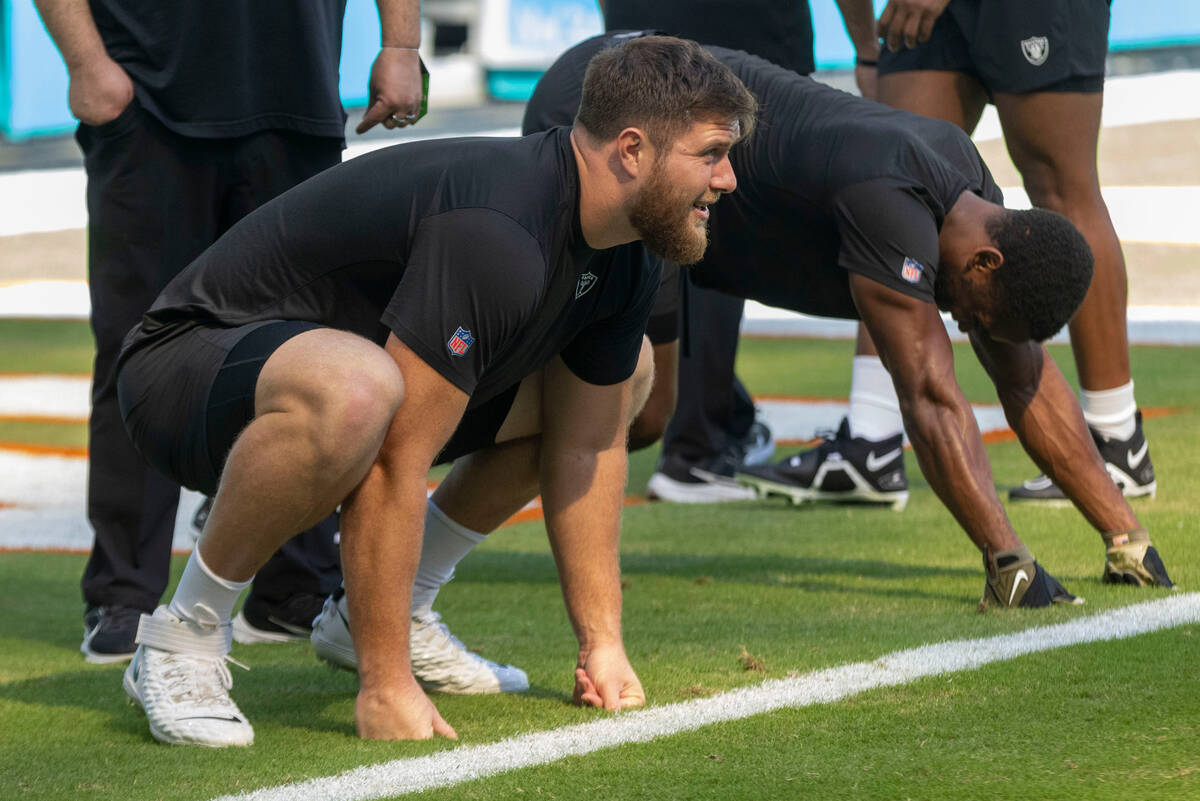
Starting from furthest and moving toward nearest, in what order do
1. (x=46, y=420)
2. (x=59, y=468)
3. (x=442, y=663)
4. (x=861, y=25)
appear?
(x=46, y=420) → (x=59, y=468) → (x=861, y=25) → (x=442, y=663)

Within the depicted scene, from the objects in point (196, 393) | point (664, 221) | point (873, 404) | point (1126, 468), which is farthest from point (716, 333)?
point (196, 393)

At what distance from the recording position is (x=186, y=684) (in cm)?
313

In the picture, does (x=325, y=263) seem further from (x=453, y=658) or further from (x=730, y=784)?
(x=730, y=784)

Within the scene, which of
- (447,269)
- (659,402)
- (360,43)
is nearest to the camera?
(447,269)

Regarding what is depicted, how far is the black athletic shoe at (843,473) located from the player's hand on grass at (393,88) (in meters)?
1.89

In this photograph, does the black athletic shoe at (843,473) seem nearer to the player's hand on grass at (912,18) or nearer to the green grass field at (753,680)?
the green grass field at (753,680)

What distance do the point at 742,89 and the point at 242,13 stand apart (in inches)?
54.6

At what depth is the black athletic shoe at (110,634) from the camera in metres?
3.90

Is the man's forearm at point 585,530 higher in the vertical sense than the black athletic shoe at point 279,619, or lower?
higher

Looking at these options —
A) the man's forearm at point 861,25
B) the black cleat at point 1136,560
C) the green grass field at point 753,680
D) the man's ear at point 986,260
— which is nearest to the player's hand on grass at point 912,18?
the man's forearm at point 861,25

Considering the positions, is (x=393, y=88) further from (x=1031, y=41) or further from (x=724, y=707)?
(x=1031, y=41)

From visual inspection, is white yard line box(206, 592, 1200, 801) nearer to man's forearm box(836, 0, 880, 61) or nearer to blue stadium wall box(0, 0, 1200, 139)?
man's forearm box(836, 0, 880, 61)

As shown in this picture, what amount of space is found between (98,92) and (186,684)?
4.53 ft

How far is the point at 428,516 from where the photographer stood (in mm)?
3551
